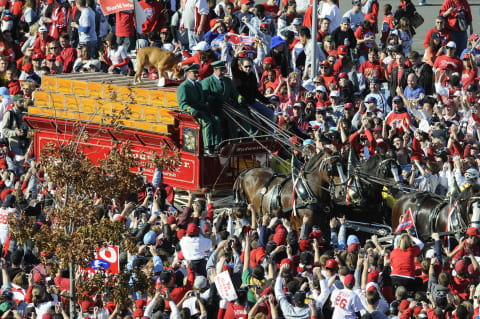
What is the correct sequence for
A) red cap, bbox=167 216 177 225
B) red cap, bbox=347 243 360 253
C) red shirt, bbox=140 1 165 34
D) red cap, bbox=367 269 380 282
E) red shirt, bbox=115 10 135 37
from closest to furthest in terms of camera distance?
red cap, bbox=367 269 380 282 → red cap, bbox=347 243 360 253 → red cap, bbox=167 216 177 225 → red shirt, bbox=115 10 135 37 → red shirt, bbox=140 1 165 34

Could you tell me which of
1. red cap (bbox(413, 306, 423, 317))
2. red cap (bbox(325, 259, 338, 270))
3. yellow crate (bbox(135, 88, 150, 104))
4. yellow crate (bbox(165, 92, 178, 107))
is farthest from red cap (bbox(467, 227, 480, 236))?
yellow crate (bbox(135, 88, 150, 104))

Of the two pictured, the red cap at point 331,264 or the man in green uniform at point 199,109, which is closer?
the red cap at point 331,264

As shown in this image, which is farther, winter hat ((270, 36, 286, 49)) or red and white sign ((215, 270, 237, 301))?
winter hat ((270, 36, 286, 49))

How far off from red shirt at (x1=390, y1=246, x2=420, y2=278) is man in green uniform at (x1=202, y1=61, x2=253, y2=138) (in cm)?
455

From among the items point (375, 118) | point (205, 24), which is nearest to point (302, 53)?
point (205, 24)

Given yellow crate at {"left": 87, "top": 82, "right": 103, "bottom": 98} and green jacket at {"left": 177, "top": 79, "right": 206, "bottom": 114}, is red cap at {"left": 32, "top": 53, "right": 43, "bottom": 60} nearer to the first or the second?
yellow crate at {"left": 87, "top": 82, "right": 103, "bottom": 98}

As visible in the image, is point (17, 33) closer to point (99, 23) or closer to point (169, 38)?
point (99, 23)

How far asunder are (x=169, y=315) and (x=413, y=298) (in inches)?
114

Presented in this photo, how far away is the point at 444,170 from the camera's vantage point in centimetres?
1786

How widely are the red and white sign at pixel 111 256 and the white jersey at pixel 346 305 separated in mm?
2562

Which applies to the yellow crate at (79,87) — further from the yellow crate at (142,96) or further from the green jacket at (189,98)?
the green jacket at (189,98)

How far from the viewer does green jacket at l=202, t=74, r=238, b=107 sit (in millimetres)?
18297

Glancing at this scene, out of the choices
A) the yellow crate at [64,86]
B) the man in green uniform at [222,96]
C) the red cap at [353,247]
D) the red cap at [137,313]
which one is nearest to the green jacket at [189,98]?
the man in green uniform at [222,96]

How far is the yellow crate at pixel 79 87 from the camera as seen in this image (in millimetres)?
19703
